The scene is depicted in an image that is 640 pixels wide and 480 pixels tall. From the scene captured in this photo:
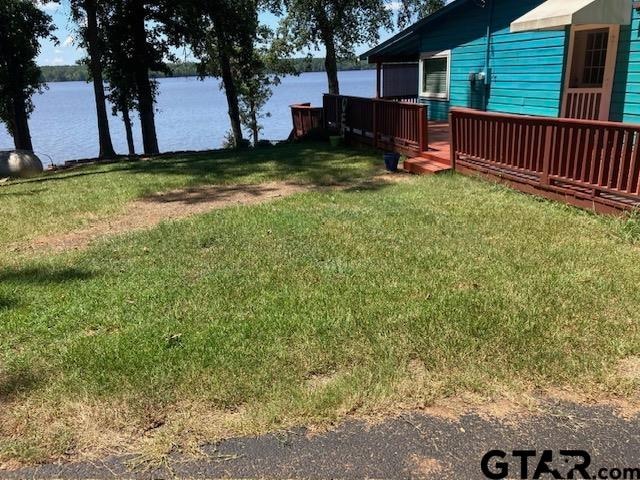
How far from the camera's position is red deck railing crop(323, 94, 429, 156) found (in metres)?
9.46

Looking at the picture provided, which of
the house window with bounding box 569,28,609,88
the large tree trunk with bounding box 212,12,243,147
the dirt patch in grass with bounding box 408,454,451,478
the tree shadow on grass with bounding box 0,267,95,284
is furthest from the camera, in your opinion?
the large tree trunk with bounding box 212,12,243,147

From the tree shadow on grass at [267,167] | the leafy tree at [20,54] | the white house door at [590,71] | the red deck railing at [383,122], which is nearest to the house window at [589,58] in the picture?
the white house door at [590,71]

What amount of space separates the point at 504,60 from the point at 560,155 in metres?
5.33

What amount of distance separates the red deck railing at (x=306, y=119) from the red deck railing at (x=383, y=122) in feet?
5.20

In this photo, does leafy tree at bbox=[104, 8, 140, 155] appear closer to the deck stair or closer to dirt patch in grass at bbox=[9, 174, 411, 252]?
dirt patch in grass at bbox=[9, 174, 411, 252]

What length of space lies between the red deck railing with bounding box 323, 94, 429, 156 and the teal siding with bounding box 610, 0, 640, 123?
2.92m

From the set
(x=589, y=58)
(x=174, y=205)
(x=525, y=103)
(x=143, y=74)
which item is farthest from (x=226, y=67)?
(x=589, y=58)

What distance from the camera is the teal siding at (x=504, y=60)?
9539 mm

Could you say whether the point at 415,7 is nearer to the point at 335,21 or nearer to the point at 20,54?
the point at 335,21

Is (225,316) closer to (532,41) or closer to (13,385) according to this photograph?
(13,385)

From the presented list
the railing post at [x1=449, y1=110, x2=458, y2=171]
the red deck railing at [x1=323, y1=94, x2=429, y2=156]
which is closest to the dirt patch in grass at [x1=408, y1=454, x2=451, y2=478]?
the railing post at [x1=449, y1=110, x2=458, y2=171]

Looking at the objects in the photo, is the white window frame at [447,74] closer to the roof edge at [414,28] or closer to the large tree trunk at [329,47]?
the roof edge at [414,28]

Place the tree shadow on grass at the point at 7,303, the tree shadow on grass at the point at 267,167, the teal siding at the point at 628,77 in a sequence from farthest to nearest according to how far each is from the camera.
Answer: the tree shadow on grass at the point at 267,167
the teal siding at the point at 628,77
the tree shadow on grass at the point at 7,303

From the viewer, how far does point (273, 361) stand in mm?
3113
